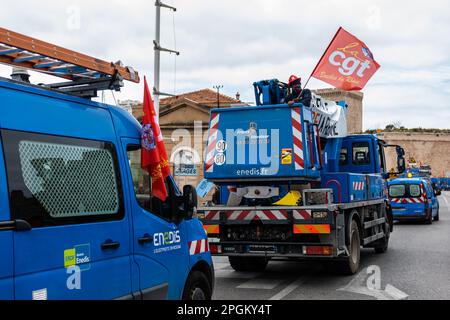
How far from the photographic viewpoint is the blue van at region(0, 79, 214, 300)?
147 inches

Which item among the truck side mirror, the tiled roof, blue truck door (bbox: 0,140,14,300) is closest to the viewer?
blue truck door (bbox: 0,140,14,300)

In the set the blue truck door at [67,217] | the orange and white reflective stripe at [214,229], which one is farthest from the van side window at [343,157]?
the blue truck door at [67,217]

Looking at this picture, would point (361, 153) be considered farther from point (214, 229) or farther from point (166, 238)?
point (166, 238)

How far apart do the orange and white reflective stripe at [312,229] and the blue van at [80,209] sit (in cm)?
366

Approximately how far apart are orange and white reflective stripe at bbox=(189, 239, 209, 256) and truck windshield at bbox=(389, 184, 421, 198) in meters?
18.6

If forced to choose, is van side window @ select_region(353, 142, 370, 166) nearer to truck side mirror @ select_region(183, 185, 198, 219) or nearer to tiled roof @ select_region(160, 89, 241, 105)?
truck side mirror @ select_region(183, 185, 198, 219)

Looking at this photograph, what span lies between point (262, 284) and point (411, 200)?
15243 mm

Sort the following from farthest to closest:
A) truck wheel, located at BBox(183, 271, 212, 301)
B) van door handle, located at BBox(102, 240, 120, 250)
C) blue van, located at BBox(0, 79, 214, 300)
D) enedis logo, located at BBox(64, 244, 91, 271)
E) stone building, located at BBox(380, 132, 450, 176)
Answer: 1. stone building, located at BBox(380, 132, 450, 176)
2. truck wheel, located at BBox(183, 271, 212, 301)
3. van door handle, located at BBox(102, 240, 120, 250)
4. enedis logo, located at BBox(64, 244, 91, 271)
5. blue van, located at BBox(0, 79, 214, 300)

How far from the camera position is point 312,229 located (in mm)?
8938

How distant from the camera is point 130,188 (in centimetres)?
491

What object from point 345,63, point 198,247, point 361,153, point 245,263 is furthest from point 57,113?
point 361,153

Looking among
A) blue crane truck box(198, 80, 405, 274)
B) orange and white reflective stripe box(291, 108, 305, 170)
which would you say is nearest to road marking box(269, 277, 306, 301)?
blue crane truck box(198, 80, 405, 274)
